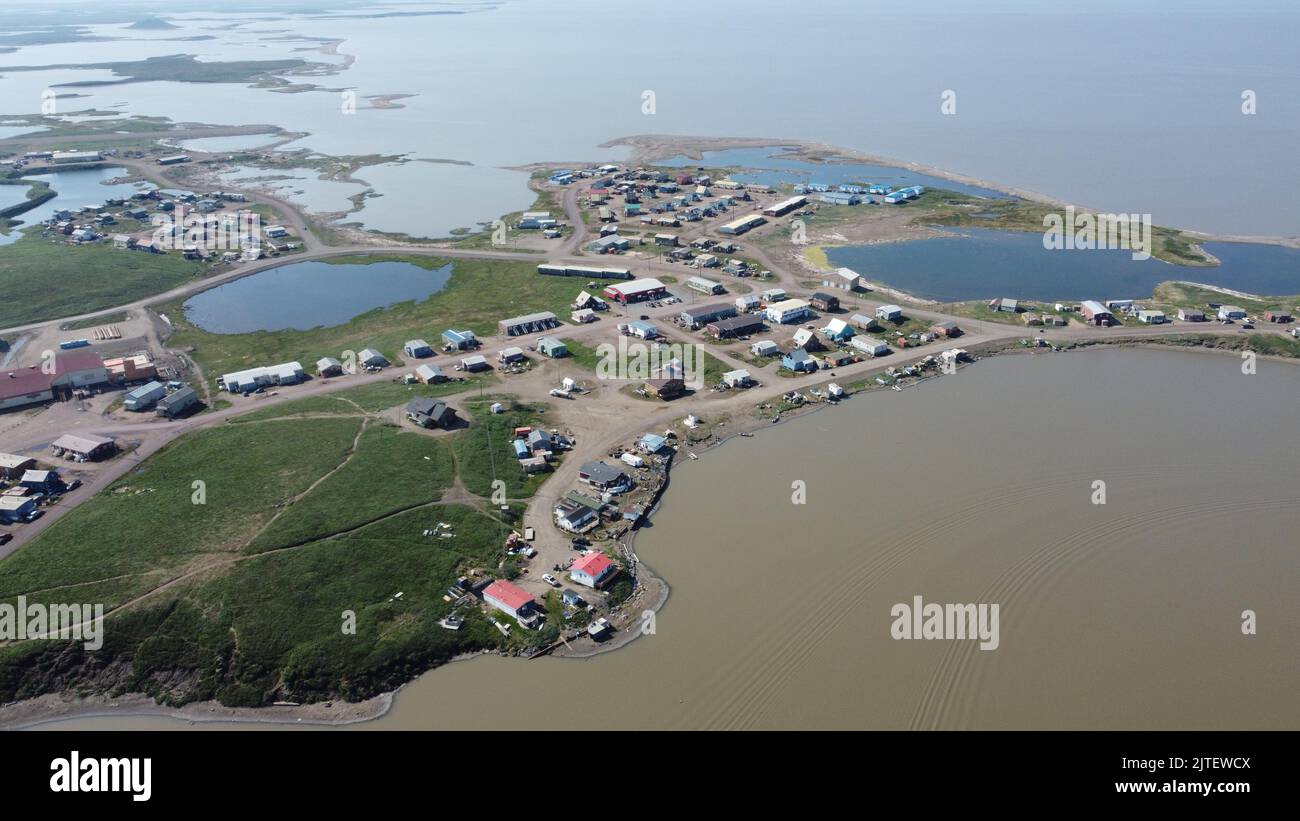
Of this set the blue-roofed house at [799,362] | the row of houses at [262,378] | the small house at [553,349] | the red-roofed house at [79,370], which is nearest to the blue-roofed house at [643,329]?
the small house at [553,349]

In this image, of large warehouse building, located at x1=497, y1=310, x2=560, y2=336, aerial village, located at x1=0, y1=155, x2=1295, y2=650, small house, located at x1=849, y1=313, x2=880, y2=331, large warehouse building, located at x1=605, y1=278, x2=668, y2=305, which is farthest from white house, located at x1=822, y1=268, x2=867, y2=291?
large warehouse building, located at x1=497, y1=310, x2=560, y2=336

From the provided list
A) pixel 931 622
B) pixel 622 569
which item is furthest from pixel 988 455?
pixel 622 569

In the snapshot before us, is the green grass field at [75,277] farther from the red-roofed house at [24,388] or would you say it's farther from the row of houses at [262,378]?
the row of houses at [262,378]

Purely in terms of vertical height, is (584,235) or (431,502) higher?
(584,235)

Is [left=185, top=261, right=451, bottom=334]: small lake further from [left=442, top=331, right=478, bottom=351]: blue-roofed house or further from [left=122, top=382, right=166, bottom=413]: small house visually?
[left=122, top=382, right=166, bottom=413]: small house

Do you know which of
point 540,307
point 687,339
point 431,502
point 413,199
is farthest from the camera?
point 413,199

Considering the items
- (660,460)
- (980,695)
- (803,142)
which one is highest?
(803,142)

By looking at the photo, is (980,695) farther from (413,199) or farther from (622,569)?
(413,199)
